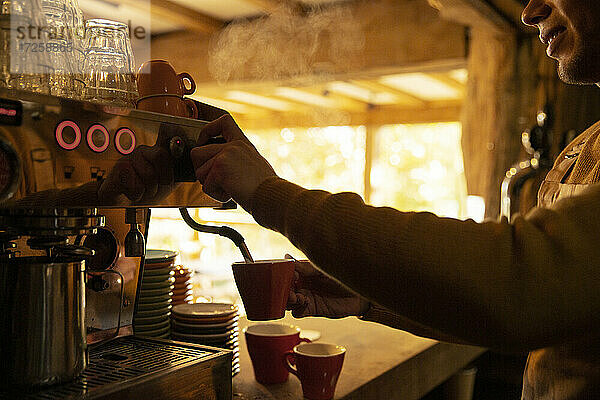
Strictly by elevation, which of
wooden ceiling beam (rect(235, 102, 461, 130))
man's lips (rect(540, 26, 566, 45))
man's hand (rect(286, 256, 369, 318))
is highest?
wooden ceiling beam (rect(235, 102, 461, 130))

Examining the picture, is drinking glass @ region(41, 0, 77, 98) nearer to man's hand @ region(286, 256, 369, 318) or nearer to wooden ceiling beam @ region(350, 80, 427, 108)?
man's hand @ region(286, 256, 369, 318)

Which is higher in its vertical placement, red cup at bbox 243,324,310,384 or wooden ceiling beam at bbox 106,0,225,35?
wooden ceiling beam at bbox 106,0,225,35

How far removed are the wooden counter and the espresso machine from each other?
0.26 meters

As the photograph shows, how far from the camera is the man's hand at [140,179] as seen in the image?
821 mm

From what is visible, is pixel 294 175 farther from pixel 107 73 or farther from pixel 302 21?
pixel 107 73

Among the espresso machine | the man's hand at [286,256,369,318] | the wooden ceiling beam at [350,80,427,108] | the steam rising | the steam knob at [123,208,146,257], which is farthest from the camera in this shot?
the wooden ceiling beam at [350,80,427,108]

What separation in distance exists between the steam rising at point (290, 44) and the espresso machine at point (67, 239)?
199 centimetres

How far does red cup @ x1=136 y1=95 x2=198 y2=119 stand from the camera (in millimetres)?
942

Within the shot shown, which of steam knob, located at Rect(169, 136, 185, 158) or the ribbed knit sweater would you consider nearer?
the ribbed knit sweater

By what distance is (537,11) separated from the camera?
1.00 meters

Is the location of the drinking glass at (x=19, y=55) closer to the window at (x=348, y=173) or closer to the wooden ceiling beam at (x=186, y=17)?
the wooden ceiling beam at (x=186, y=17)

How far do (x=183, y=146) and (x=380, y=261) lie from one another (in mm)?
391

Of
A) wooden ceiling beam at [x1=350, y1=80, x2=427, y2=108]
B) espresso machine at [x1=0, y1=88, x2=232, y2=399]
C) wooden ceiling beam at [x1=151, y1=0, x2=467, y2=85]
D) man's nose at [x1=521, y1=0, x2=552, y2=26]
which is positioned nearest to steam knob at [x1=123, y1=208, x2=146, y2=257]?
espresso machine at [x1=0, y1=88, x2=232, y2=399]

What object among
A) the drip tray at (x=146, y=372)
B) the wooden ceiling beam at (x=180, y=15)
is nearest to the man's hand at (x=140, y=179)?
the drip tray at (x=146, y=372)
